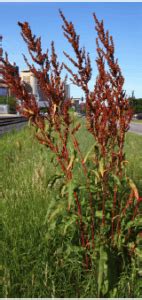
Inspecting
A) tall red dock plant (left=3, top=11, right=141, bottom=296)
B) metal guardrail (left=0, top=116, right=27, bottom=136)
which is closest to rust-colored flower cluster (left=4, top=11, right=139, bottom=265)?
tall red dock plant (left=3, top=11, right=141, bottom=296)

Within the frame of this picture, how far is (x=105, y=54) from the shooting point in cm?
304

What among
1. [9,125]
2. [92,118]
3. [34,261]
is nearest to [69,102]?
[92,118]

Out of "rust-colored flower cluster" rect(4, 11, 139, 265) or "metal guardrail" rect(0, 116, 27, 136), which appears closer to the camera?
"rust-colored flower cluster" rect(4, 11, 139, 265)

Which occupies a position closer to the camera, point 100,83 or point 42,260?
point 100,83

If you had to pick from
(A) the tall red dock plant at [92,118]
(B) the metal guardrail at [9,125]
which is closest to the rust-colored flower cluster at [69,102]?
(A) the tall red dock plant at [92,118]


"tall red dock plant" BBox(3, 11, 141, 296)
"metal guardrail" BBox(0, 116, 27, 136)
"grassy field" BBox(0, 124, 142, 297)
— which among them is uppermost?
"tall red dock plant" BBox(3, 11, 141, 296)

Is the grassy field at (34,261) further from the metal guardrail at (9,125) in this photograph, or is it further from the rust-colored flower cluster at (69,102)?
the metal guardrail at (9,125)

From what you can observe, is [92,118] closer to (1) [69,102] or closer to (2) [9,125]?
(1) [69,102]

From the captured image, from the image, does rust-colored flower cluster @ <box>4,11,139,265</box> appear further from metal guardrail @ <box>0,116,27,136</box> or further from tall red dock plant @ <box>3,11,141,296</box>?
metal guardrail @ <box>0,116,27,136</box>

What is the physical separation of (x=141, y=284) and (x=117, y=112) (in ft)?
4.65

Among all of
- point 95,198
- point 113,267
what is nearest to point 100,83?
point 95,198

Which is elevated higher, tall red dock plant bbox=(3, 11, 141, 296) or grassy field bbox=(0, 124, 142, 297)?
tall red dock plant bbox=(3, 11, 141, 296)

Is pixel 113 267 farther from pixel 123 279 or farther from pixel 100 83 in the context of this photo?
pixel 100 83

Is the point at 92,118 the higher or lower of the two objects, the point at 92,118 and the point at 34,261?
the higher
